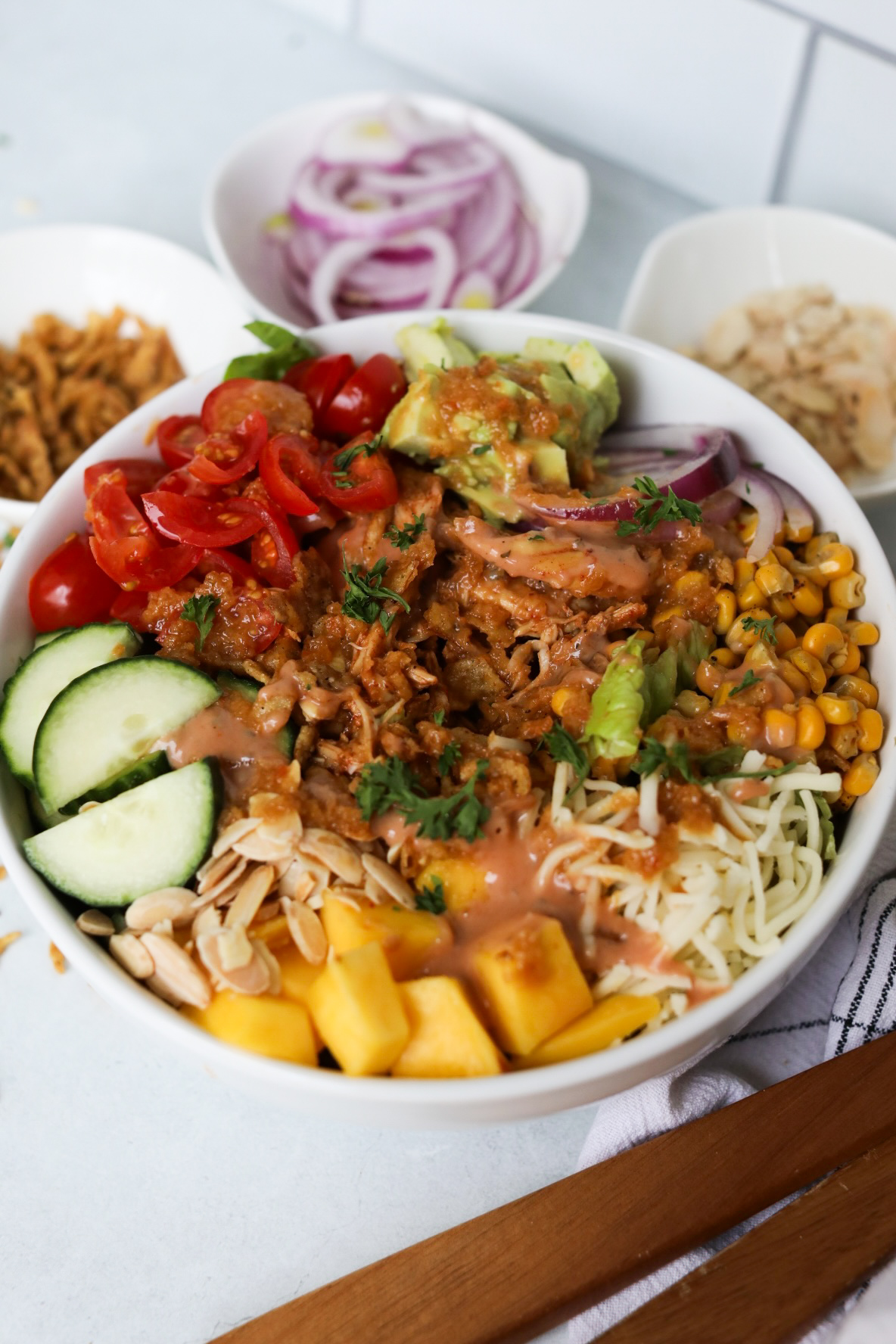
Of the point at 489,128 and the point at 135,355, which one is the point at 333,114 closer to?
the point at 489,128

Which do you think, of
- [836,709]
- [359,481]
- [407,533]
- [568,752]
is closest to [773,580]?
[836,709]

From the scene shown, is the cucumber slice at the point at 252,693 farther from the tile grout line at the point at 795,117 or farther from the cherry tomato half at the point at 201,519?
the tile grout line at the point at 795,117

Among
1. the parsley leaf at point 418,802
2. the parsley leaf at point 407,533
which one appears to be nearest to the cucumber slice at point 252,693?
the parsley leaf at point 418,802

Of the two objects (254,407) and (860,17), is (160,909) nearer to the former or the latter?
(254,407)

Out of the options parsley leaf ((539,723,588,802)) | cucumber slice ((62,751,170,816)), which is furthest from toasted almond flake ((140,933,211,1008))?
parsley leaf ((539,723,588,802))

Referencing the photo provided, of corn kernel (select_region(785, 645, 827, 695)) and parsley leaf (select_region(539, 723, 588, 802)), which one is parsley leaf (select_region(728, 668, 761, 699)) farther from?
parsley leaf (select_region(539, 723, 588, 802))

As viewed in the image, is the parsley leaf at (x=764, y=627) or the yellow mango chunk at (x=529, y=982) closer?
the yellow mango chunk at (x=529, y=982)
